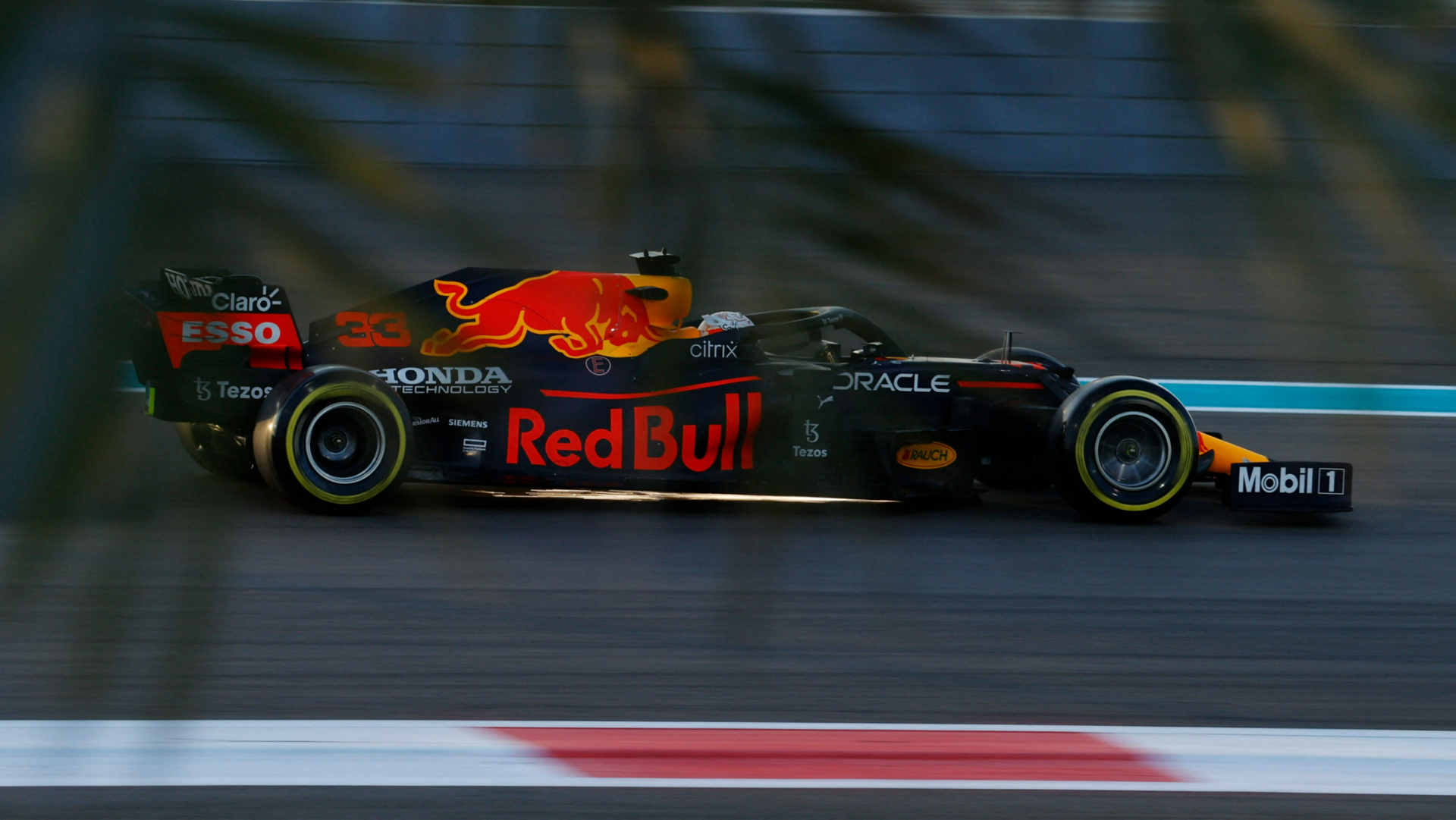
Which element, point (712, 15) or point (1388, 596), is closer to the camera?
point (712, 15)

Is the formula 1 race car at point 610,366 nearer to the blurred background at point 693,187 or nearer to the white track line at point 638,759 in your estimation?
the blurred background at point 693,187

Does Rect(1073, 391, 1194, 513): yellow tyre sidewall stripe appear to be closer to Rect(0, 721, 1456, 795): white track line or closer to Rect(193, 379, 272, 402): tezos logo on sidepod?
Rect(0, 721, 1456, 795): white track line

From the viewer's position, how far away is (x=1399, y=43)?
2.66 ft

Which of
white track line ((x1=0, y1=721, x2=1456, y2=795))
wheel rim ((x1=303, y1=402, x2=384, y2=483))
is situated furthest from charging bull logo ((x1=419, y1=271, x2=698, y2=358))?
wheel rim ((x1=303, y1=402, x2=384, y2=483))

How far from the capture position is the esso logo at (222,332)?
34.4 inches

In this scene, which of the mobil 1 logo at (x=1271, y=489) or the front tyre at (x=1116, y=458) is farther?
the front tyre at (x=1116, y=458)

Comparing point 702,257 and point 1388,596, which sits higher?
point 702,257

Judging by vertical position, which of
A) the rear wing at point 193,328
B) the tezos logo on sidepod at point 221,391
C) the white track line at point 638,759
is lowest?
the white track line at point 638,759

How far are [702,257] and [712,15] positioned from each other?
0.16 m

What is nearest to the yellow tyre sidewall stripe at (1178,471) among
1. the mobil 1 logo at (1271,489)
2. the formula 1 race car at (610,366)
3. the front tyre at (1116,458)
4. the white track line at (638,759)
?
the front tyre at (1116,458)

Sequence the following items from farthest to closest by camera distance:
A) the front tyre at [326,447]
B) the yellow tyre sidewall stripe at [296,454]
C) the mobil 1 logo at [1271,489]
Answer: the mobil 1 logo at [1271,489], the front tyre at [326,447], the yellow tyre sidewall stripe at [296,454]

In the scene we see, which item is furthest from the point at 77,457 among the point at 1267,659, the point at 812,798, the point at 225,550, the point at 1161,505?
the point at 1161,505

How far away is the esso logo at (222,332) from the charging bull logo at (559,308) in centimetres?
11

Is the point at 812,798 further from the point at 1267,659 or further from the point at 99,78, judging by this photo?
the point at 99,78
